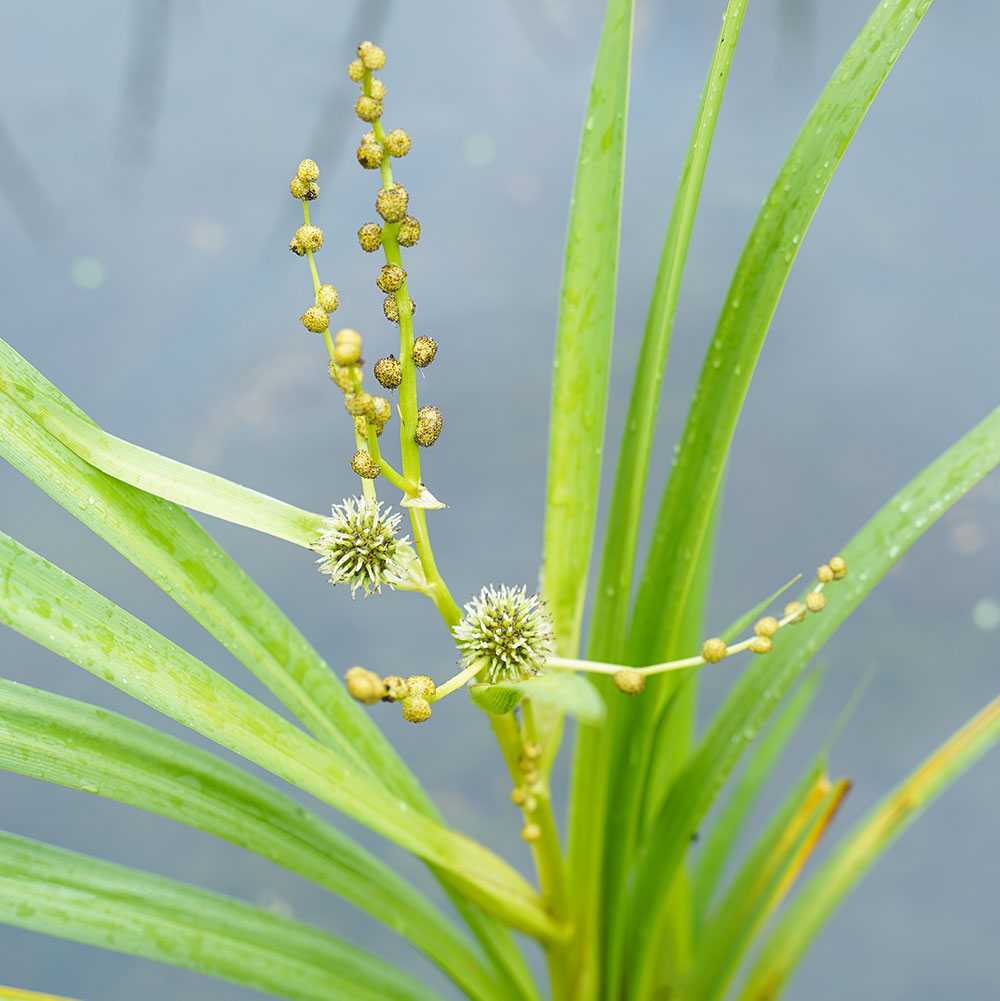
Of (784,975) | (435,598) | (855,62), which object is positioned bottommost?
(784,975)

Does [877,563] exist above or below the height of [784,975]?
above

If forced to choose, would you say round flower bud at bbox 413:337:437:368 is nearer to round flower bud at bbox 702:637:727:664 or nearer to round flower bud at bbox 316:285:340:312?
round flower bud at bbox 316:285:340:312

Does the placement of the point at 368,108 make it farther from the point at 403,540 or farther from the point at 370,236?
the point at 403,540

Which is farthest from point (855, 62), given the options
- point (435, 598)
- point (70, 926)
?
point (70, 926)

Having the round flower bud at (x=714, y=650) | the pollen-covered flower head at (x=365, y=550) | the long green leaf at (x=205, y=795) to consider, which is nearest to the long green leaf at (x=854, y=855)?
the long green leaf at (x=205, y=795)

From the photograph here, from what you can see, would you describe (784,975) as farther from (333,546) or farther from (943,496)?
(333,546)

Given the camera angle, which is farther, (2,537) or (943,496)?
(943,496)

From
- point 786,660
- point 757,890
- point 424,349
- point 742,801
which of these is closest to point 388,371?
point 424,349
